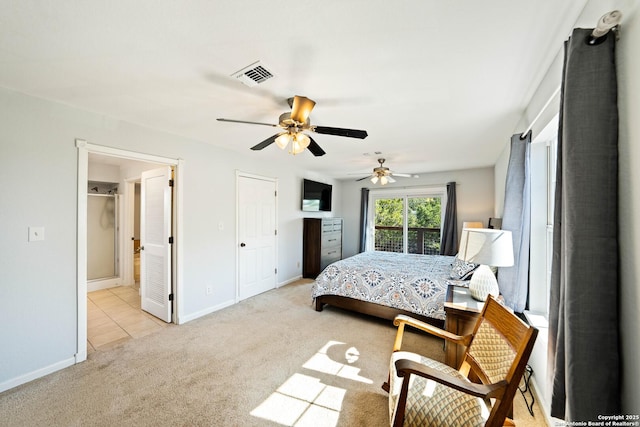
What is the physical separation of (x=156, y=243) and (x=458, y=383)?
358cm

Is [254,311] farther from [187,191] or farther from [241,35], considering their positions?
[241,35]

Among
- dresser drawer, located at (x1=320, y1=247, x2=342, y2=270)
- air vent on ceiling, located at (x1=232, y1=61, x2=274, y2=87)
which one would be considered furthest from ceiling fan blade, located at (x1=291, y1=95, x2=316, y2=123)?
dresser drawer, located at (x1=320, y1=247, x2=342, y2=270)

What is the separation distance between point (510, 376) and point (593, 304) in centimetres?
47

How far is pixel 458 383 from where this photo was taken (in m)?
1.18

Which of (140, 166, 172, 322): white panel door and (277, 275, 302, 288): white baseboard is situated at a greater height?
(140, 166, 172, 322): white panel door

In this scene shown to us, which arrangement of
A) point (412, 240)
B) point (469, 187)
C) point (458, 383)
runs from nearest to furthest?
point (458, 383) < point (469, 187) < point (412, 240)

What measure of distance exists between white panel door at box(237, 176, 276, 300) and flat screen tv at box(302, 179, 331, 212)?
90 cm

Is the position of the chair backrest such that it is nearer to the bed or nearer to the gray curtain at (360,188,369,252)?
the bed

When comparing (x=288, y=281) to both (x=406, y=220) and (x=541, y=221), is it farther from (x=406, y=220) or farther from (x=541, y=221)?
(x=541, y=221)

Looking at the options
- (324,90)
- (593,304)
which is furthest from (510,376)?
(324,90)

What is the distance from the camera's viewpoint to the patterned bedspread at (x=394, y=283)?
2.83m

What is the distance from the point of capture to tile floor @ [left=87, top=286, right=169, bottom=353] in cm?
280

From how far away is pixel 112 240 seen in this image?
15.9 ft

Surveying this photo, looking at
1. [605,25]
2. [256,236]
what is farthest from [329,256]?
[605,25]
